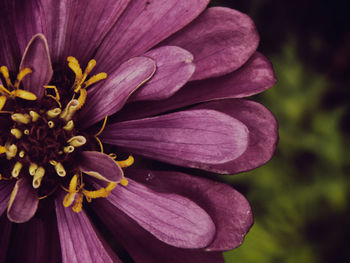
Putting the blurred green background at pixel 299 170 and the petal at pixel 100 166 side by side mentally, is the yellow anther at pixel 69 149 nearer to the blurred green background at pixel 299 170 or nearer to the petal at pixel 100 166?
the petal at pixel 100 166

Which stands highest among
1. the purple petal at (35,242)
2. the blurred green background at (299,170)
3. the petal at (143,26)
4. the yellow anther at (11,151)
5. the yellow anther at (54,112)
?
the petal at (143,26)

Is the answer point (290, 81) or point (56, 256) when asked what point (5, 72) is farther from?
point (290, 81)

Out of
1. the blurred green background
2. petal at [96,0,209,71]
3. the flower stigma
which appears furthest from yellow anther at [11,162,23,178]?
the blurred green background

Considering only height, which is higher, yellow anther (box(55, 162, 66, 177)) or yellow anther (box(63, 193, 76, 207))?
yellow anther (box(55, 162, 66, 177))

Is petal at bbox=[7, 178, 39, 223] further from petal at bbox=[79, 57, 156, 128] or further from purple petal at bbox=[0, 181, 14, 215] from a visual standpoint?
petal at bbox=[79, 57, 156, 128]

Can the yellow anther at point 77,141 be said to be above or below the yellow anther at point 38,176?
above

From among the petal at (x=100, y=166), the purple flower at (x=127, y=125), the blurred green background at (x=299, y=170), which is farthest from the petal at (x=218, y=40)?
the blurred green background at (x=299, y=170)
